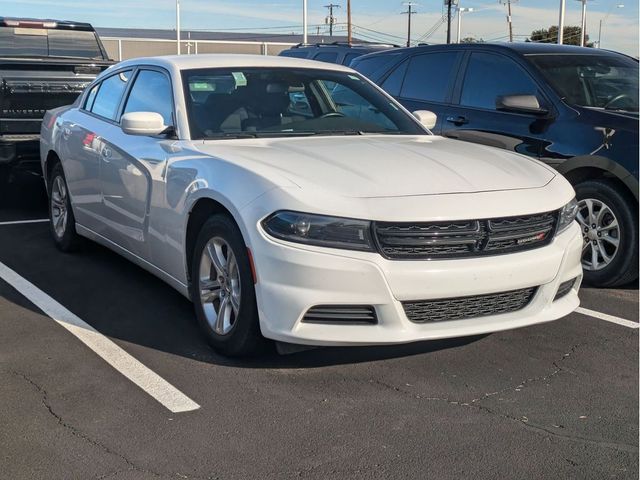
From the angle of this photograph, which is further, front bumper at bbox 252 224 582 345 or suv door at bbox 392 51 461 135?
suv door at bbox 392 51 461 135

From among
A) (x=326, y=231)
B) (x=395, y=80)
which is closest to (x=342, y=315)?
(x=326, y=231)

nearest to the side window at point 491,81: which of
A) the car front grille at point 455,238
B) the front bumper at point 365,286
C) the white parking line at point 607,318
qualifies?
the white parking line at point 607,318

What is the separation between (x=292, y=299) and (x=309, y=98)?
7.06 feet

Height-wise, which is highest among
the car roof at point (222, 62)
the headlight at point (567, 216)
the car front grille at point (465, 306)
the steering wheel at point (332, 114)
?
the car roof at point (222, 62)

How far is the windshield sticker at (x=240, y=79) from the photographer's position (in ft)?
17.2

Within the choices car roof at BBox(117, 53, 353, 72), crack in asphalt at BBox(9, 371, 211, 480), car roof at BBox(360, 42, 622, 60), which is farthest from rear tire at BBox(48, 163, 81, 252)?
car roof at BBox(360, 42, 622, 60)

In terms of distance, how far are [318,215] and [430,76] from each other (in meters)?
4.13

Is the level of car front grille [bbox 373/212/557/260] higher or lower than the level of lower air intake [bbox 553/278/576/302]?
higher

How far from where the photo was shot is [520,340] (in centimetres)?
466

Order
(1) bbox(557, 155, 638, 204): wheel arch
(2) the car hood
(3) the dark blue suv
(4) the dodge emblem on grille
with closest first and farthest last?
(2) the car hood, (4) the dodge emblem on grille, (1) bbox(557, 155, 638, 204): wheel arch, (3) the dark blue suv

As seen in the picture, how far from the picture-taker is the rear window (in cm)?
960

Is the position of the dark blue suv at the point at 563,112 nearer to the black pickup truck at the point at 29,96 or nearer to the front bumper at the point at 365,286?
the front bumper at the point at 365,286

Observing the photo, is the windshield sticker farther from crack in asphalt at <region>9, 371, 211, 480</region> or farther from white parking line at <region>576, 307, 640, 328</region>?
white parking line at <region>576, 307, 640, 328</region>

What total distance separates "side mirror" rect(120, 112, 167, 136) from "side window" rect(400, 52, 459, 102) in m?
3.22
